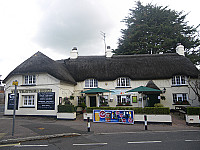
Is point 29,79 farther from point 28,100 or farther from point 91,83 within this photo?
point 91,83

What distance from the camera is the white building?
52.5 ft

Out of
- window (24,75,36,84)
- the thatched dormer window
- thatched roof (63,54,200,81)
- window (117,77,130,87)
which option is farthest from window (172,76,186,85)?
window (24,75,36,84)

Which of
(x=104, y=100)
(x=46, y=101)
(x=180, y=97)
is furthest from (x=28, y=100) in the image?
(x=180, y=97)

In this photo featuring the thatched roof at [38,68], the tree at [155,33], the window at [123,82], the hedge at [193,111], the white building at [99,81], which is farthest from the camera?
the tree at [155,33]

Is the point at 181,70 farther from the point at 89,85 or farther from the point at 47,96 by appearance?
the point at 47,96

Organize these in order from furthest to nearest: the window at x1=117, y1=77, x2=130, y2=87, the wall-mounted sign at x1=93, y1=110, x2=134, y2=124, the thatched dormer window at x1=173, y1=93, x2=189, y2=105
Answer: the window at x1=117, y1=77, x2=130, y2=87 < the thatched dormer window at x1=173, y1=93, x2=189, y2=105 < the wall-mounted sign at x1=93, y1=110, x2=134, y2=124

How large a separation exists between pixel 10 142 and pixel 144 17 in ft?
109

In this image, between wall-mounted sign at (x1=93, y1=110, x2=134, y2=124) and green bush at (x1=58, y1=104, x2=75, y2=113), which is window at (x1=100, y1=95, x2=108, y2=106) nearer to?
green bush at (x1=58, y1=104, x2=75, y2=113)

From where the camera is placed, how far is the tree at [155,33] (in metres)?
29.6

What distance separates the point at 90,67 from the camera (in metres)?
20.7

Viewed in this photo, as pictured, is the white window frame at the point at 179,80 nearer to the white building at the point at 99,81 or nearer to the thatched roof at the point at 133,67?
the white building at the point at 99,81

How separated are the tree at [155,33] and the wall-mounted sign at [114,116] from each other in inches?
808

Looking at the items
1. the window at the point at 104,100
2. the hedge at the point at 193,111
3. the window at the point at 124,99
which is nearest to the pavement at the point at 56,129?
the hedge at the point at 193,111

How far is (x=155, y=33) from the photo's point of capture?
30.8m
